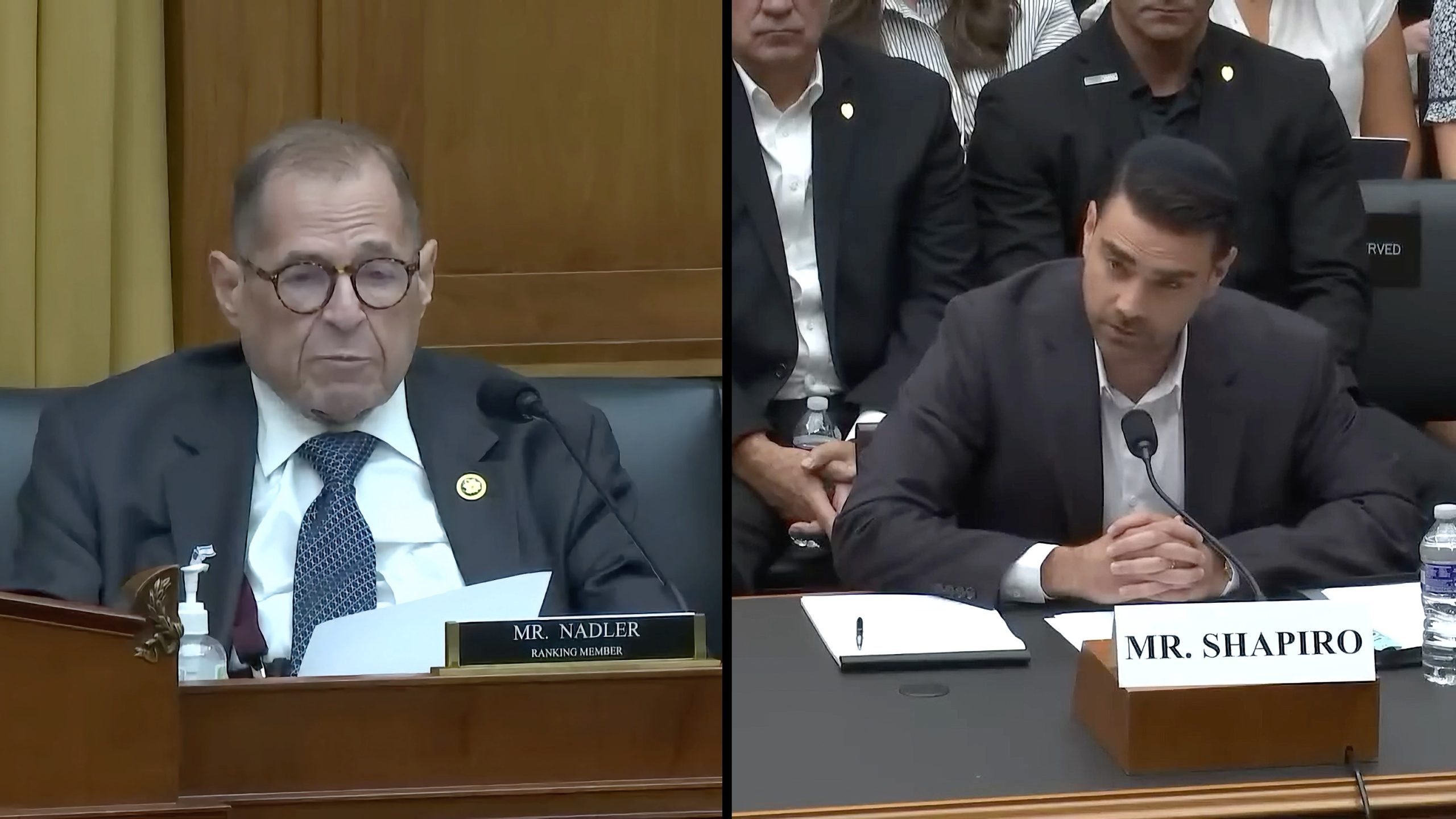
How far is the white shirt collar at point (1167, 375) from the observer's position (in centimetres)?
147

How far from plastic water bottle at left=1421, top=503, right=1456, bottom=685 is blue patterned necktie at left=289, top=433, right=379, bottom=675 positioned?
995 mm

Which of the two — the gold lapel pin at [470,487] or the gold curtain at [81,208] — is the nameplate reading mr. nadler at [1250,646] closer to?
the gold lapel pin at [470,487]

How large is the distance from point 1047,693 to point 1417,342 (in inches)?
20.6

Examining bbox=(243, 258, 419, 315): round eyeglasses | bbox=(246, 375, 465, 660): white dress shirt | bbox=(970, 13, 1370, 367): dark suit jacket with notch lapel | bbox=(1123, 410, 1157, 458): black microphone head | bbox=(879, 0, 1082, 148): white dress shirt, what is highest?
bbox=(879, 0, 1082, 148): white dress shirt

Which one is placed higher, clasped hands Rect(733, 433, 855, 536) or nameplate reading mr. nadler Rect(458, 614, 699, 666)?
clasped hands Rect(733, 433, 855, 536)

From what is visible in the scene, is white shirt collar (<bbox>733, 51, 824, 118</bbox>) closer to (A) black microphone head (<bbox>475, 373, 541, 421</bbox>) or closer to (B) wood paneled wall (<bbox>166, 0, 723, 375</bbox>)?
(B) wood paneled wall (<bbox>166, 0, 723, 375</bbox>)

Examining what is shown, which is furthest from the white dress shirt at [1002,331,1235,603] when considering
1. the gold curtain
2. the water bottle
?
the gold curtain

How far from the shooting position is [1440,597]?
1.41m

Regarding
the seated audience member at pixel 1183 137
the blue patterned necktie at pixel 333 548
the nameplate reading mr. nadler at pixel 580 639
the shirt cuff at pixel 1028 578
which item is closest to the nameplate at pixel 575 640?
the nameplate reading mr. nadler at pixel 580 639

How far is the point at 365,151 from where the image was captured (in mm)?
1392

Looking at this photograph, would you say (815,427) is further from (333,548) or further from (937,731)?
(333,548)

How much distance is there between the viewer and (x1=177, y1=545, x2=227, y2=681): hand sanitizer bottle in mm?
1272

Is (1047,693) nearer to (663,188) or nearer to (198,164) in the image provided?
(663,188)

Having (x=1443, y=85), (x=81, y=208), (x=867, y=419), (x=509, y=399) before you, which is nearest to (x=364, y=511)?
(x=509, y=399)
